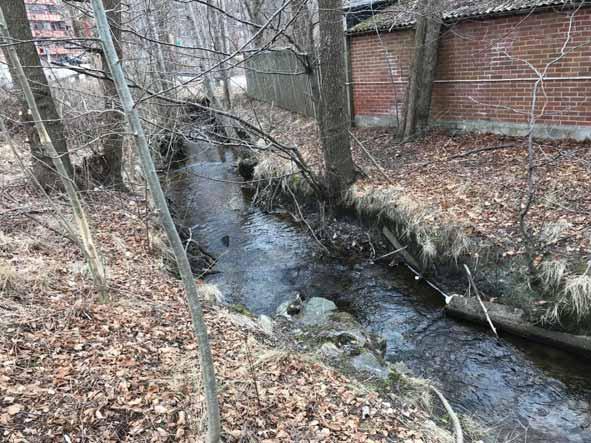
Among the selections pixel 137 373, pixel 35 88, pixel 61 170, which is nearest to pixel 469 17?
pixel 35 88

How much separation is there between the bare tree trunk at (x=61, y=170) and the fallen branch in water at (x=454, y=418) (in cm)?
341

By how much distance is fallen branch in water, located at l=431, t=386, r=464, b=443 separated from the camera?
3540 millimetres

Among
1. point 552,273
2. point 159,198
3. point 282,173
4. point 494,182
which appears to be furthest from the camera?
point 282,173

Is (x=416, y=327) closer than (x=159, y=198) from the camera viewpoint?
No

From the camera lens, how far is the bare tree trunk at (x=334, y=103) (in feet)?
24.2

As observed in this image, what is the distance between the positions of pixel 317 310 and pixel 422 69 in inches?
228

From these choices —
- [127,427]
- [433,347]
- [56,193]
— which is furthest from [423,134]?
[127,427]

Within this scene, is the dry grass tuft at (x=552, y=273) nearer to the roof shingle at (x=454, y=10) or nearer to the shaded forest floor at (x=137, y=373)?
the shaded forest floor at (x=137, y=373)

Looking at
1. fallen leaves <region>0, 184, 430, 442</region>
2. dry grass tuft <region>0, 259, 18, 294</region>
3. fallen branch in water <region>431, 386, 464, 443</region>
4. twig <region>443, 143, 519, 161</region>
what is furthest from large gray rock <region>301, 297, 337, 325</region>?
twig <region>443, 143, 519, 161</region>

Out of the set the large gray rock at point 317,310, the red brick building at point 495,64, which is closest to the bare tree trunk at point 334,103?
the red brick building at point 495,64

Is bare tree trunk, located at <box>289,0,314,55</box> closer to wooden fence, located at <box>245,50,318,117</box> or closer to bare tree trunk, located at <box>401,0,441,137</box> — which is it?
bare tree trunk, located at <box>401,0,441,137</box>

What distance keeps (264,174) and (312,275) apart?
14.3 ft

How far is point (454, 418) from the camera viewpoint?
12.5ft

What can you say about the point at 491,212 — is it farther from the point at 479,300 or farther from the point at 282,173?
the point at 282,173
